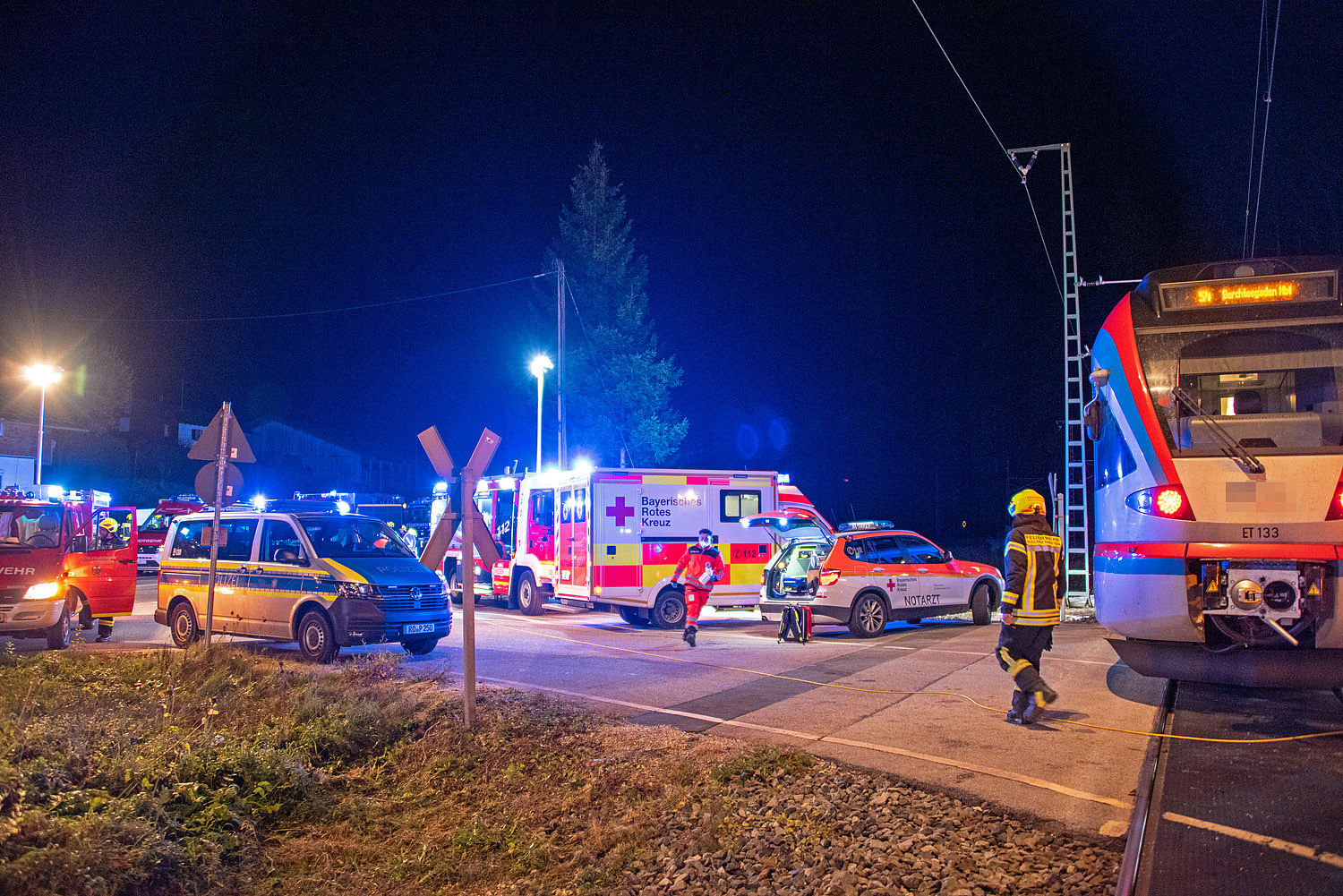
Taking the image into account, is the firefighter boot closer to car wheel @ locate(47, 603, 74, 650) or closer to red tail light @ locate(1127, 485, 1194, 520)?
red tail light @ locate(1127, 485, 1194, 520)

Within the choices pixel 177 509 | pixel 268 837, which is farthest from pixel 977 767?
pixel 177 509

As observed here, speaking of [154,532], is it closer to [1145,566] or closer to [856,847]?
[856,847]

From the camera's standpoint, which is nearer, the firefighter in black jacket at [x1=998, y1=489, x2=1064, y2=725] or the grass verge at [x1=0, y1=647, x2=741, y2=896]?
the grass verge at [x1=0, y1=647, x2=741, y2=896]

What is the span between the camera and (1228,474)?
6.50m

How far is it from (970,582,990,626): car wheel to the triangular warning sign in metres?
11.3

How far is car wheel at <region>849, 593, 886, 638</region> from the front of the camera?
1340 centimetres

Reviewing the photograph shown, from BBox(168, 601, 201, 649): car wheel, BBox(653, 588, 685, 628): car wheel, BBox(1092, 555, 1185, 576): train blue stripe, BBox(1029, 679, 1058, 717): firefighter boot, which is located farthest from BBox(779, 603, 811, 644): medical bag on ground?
BBox(168, 601, 201, 649): car wheel

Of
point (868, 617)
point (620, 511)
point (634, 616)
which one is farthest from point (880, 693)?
point (634, 616)

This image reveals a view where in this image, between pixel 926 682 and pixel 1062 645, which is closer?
pixel 926 682

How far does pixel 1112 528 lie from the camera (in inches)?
288

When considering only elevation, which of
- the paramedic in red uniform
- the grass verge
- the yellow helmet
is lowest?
the grass verge

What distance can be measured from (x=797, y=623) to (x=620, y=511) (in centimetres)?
419

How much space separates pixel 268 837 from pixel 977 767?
15.3ft

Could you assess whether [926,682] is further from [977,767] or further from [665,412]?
[665,412]
